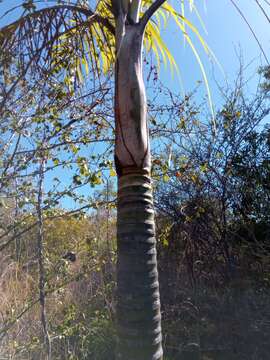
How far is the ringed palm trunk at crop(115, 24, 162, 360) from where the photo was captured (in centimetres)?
204

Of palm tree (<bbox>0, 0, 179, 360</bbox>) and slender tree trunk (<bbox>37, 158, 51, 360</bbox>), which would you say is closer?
palm tree (<bbox>0, 0, 179, 360</bbox>)

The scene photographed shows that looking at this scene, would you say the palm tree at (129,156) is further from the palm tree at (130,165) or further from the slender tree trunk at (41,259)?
the slender tree trunk at (41,259)

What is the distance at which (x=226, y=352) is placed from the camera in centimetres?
602

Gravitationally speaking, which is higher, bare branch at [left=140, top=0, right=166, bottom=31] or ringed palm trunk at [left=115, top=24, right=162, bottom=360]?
bare branch at [left=140, top=0, right=166, bottom=31]

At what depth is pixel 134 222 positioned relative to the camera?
7.25 feet

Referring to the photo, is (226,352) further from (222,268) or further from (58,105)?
(58,105)

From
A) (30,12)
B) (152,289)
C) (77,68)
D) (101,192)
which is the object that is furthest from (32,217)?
(152,289)

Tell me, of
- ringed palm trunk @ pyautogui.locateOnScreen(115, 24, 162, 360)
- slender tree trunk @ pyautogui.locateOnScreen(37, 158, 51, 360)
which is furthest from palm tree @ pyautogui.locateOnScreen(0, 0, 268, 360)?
slender tree trunk @ pyautogui.locateOnScreen(37, 158, 51, 360)

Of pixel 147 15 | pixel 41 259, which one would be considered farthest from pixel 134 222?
pixel 41 259

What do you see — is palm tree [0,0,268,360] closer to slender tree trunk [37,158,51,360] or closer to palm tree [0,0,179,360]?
palm tree [0,0,179,360]

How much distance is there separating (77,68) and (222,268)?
468 centimetres

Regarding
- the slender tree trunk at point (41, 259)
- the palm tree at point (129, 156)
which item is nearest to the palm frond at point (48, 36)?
the palm tree at point (129, 156)

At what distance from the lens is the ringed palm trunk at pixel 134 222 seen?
2043 mm

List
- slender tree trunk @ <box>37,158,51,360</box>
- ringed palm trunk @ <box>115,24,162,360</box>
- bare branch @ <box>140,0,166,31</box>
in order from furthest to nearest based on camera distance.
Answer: slender tree trunk @ <box>37,158,51,360</box> < bare branch @ <box>140,0,166,31</box> < ringed palm trunk @ <box>115,24,162,360</box>
